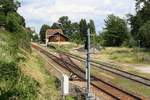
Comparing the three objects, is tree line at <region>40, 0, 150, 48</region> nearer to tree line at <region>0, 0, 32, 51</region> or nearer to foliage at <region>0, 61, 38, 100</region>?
tree line at <region>0, 0, 32, 51</region>

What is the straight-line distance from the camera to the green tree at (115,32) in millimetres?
119250


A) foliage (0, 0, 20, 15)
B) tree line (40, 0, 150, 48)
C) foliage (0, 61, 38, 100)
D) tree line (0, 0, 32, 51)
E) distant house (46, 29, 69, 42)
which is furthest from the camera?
distant house (46, 29, 69, 42)

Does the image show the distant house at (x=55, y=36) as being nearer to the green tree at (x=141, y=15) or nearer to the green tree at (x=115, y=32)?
the green tree at (x=115, y=32)

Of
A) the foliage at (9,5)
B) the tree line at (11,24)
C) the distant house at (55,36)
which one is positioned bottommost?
the distant house at (55,36)

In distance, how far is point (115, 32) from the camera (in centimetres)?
11944

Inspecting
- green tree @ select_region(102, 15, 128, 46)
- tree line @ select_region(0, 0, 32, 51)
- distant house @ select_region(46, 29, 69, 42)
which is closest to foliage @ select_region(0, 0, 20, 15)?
tree line @ select_region(0, 0, 32, 51)

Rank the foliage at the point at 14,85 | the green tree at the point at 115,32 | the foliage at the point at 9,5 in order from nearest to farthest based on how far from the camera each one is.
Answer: the foliage at the point at 14,85
the foliage at the point at 9,5
the green tree at the point at 115,32

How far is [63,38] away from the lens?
14950cm

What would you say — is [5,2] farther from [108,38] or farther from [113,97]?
[108,38]

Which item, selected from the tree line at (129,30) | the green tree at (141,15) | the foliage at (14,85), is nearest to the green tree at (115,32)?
the tree line at (129,30)

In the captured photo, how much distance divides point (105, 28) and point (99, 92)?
97.9 meters

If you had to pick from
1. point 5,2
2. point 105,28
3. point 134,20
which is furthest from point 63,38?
point 5,2

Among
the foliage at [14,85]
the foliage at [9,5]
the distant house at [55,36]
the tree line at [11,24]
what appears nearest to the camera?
the foliage at [14,85]

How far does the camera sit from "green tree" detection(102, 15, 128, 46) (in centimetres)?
11925
